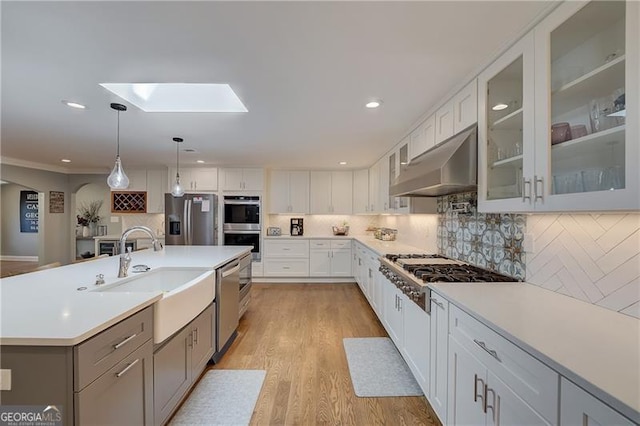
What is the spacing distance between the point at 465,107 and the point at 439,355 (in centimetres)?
166

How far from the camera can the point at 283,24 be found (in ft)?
4.69

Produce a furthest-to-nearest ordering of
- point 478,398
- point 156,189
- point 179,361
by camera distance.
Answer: point 156,189 → point 179,361 → point 478,398

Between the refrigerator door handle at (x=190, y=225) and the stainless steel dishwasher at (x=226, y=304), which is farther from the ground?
the refrigerator door handle at (x=190, y=225)

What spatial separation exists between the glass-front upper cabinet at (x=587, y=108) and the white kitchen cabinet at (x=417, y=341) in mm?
1081

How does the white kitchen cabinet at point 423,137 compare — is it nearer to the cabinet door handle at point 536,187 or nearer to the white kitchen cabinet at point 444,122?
the white kitchen cabinet at point 444,122

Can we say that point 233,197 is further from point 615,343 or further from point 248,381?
point 615,343

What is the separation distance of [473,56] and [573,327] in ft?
4.93

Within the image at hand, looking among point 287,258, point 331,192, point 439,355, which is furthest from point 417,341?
point 331,192

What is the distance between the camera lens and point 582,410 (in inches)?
32.5

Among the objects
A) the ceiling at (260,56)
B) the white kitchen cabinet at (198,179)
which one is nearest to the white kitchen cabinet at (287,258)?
the white kitchen cabinet at (198,179)

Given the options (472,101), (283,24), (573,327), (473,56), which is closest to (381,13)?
(283,24)

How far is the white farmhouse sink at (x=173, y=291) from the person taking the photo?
1.64 m

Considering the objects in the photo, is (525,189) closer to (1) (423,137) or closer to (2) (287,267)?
(1) (423,137)

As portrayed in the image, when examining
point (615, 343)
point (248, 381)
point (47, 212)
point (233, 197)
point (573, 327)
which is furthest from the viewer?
point (47, 212)
